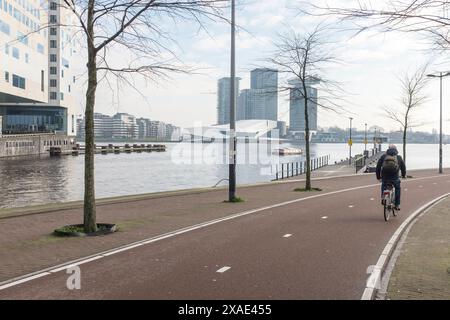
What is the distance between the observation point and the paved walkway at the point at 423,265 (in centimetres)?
588

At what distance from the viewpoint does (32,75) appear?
6975 centimetres

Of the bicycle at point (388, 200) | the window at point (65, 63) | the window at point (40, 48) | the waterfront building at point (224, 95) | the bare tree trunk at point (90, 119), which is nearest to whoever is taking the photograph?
the bare tree trunk at point (90, 119)

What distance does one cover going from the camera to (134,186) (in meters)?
40.2

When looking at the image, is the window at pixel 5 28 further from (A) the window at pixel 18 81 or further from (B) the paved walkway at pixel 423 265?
(B) the paved walkway at pixel 423 265

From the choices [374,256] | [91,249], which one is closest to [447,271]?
[374,256]

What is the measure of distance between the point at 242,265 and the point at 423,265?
2790mm

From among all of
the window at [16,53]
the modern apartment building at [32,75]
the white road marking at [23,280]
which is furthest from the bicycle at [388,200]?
the window at [16,53]

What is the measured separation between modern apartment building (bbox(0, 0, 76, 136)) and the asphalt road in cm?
2014

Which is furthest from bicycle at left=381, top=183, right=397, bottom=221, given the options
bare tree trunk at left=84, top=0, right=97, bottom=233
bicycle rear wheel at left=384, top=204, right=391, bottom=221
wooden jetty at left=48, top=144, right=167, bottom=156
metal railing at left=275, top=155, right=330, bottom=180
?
wooden jetty at left=48, top=144, right=167, bottom=156

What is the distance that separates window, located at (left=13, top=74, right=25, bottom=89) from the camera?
2470 inches

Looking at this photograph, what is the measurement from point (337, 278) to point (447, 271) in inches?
66.9

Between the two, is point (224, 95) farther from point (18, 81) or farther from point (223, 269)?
point (18, 81)

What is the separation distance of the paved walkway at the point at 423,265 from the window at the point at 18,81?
62148mm
